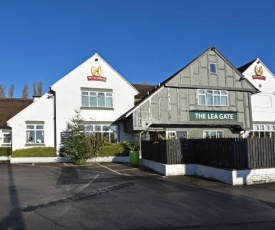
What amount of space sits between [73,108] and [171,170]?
12.1 m

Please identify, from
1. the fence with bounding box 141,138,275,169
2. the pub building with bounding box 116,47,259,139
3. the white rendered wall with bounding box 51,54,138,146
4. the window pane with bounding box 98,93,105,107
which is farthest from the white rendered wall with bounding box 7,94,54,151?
the fence with bounding box 141,138,275,169

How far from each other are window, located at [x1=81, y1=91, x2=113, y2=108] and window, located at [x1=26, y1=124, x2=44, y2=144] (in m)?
3.99

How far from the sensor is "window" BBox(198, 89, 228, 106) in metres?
24.5

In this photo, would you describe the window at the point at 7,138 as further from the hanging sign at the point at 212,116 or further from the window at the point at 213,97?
the window at the point at 213,97

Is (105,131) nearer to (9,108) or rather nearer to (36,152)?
(36,152)

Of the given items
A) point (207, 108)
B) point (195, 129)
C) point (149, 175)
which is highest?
point (207, 108)

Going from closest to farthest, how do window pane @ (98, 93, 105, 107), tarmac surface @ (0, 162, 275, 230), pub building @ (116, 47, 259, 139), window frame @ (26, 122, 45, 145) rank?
tarmac surface @ (0, 162, 275, 230) < pub building @ (116, 47, 259, 139) < window frame @ (26, 122, 45, 145) < window pane @ (98, 93, 105, 107)

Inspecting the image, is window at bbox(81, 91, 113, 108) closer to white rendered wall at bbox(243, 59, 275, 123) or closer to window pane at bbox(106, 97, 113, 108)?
window pane at bbox(106, 97, 113, 108)

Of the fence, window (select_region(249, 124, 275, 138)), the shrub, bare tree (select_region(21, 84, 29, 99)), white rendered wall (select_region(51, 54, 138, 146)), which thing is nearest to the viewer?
the fence

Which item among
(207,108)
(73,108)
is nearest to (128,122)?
(73,108)

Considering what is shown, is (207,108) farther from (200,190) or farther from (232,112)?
(200,190)

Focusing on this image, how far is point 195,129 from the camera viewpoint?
24.6m

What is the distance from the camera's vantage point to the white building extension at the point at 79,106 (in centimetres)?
2342

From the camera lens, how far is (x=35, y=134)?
2353 cm
